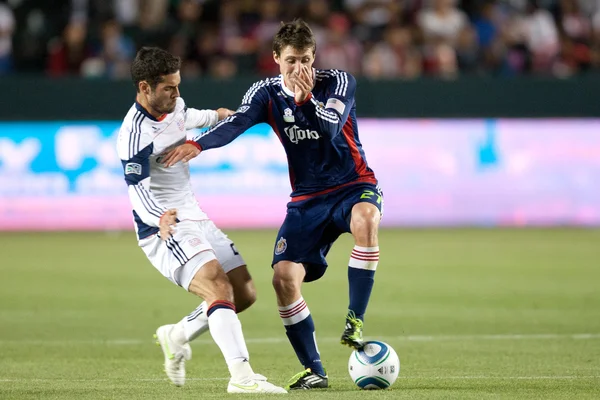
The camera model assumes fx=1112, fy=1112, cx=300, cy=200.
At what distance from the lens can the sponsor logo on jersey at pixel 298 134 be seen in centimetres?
722

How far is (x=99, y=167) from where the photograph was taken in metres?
17.6

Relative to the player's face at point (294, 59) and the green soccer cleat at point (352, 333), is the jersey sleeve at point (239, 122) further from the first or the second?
the green soccer cleat at point (352, 333)

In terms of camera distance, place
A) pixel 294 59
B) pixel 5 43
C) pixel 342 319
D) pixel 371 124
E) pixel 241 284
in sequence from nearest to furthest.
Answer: pixel 294 59
pixel 241 284
pixel 342 319
pixel 5 43
pixel 371 124

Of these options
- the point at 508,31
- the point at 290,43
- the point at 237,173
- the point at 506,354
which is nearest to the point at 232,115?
the point at 290,43

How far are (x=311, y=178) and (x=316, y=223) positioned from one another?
1.06 ft

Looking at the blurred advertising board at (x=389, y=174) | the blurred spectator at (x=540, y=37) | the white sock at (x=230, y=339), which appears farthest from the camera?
the blurred spectator at (x=540, y=37)

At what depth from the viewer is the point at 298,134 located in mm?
7254

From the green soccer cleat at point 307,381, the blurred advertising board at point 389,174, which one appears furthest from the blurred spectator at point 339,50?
the green soccer cleat at point 307,381

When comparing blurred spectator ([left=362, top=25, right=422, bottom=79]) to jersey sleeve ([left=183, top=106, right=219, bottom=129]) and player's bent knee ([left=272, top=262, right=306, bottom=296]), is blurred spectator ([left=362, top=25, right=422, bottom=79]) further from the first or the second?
player's bent knee ([left=272, top=262, right=306, bottom=296])

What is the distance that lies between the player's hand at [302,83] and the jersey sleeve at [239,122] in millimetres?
456

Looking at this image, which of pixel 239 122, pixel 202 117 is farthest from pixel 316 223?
pixel 202 117

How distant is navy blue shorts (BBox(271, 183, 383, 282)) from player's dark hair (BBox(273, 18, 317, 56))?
0.99 meters

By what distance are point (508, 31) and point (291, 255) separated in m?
13.5

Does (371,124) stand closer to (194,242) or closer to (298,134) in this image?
(298,134)
